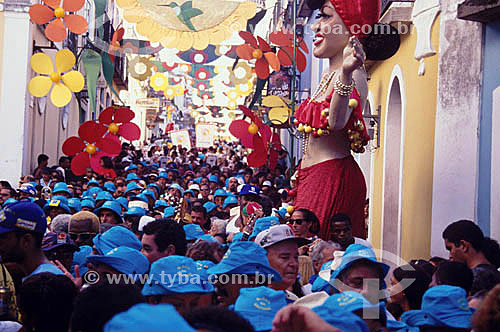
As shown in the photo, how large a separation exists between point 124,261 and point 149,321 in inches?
101

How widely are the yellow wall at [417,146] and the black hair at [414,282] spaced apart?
3535 mm

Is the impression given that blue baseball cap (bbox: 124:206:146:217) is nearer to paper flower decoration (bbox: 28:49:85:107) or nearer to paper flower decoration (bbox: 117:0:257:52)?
paper flower decoration (bbox: 28:49:85:107)

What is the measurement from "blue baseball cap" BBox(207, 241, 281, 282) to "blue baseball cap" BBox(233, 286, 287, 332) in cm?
71

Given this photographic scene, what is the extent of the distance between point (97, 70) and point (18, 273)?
4620mm

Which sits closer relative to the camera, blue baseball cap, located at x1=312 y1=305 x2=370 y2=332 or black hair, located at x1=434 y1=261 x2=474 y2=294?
blue baseball cap, located at x1=312 y1=305 x2=370 y2=332

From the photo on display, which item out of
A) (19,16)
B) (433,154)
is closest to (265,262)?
(433,154)

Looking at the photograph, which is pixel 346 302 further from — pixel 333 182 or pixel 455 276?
pixel 333 182

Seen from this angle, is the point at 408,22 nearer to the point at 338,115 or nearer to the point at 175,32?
the point at 175,32

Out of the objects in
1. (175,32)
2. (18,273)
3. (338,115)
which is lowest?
(18,273)

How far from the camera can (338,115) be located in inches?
224

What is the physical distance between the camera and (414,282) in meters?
4.75

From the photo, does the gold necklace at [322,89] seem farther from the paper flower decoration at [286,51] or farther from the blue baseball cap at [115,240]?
the paper flower decoration at [286,51]

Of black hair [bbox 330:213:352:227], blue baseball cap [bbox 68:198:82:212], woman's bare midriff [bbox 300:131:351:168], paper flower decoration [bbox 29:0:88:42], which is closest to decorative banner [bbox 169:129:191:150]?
blue baseball cap [bbox 68:198:82:212]

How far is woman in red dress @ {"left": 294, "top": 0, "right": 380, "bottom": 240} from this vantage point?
5.98 metres
